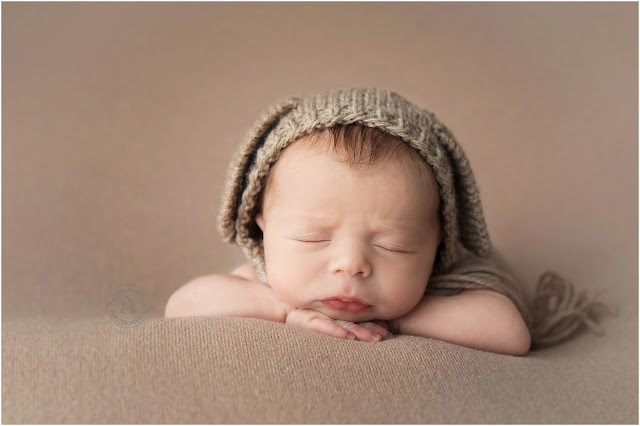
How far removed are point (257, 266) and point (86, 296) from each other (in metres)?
0.74

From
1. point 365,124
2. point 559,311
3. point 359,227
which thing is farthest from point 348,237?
point 559,311

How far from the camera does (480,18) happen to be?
8.48ft

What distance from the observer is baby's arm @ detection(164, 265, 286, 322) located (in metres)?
1.35

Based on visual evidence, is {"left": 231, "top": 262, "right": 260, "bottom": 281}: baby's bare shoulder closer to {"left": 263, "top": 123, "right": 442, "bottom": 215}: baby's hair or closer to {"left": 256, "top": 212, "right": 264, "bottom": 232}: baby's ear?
{"left": 256, "top": 212, "right": 264, "bottom": 232}: baby's ear

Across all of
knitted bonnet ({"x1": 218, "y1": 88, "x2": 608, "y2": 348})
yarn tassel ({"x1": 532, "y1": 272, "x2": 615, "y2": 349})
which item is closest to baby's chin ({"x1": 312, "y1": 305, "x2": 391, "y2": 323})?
knitted bonnet ({"x1": 218, "y1": 88, "x2": 608, "y2": 348})

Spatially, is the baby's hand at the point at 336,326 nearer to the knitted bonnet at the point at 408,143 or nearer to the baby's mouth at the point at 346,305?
the baby's mouth at the point at 346,305

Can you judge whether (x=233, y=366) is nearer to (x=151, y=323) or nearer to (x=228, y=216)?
(x=151, y=323)

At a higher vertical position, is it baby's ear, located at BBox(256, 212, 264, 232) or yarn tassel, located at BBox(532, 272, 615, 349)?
baby's ear, located at BBox(256, 212, 264, 232)

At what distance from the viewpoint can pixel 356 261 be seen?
1.20 metres

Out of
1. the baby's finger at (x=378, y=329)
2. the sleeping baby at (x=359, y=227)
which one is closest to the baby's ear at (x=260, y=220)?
the sleeping baby at (x=359, y=227)

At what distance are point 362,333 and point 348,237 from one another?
18 cm

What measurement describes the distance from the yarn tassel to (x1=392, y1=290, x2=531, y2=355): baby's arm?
11.9 inches

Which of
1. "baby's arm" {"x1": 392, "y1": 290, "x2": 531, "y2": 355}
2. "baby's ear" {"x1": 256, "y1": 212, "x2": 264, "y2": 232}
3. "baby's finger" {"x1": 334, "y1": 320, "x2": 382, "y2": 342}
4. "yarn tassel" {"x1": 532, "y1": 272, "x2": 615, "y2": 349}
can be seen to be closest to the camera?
"baby's finger" {"x1": 334, "y1": 320, "x2": 382, "y2": 342}

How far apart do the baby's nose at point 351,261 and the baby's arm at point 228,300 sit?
8.2 inches
